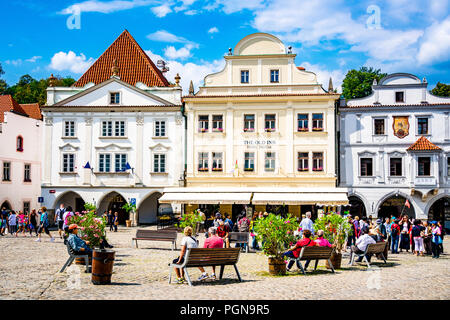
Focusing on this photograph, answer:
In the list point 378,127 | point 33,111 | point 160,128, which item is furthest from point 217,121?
point 33,111

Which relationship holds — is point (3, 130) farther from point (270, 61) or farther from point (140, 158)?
point (270, 61)

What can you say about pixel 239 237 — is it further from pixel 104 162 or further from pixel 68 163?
pixel 68 163

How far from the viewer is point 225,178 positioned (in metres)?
37.1

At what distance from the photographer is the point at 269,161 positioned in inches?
1455

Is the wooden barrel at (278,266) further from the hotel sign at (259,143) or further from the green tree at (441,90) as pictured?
the green tree at (441,90)

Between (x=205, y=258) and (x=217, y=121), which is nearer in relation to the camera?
(x=205, y=258)

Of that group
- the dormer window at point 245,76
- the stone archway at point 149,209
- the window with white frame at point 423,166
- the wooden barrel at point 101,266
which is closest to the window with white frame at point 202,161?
the stone archway at point 149,209

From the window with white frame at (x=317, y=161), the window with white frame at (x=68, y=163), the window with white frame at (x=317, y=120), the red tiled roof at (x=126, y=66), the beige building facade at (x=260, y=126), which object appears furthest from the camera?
the red tiled roof at (x=126, y=66)

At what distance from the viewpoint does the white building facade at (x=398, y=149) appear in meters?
35.6

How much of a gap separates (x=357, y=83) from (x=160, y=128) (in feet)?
91.1

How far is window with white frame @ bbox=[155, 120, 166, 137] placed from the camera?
125 ft

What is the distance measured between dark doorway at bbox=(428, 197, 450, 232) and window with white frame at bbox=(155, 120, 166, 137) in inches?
775
